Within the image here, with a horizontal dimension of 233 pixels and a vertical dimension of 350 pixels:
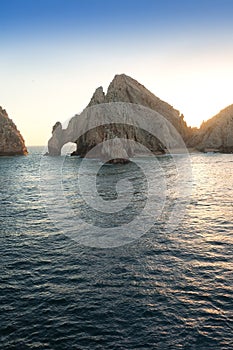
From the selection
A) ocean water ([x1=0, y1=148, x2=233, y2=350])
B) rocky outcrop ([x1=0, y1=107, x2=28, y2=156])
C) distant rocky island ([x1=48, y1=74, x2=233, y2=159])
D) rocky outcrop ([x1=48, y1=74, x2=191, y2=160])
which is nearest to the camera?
ocean water ([x1=0, y1=148, x2=233, y2=350])

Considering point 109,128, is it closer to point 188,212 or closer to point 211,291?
point 188,212

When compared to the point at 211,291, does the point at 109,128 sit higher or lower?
higher

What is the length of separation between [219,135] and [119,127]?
68242 millimetres

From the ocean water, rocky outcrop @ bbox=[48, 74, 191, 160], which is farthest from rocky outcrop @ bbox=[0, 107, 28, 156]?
the ocean water

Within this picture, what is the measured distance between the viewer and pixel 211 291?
1772 centimetres

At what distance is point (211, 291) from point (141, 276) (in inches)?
188

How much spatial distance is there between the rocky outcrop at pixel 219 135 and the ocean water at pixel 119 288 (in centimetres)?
14419

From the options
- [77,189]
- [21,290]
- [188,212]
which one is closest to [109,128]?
[77,189]

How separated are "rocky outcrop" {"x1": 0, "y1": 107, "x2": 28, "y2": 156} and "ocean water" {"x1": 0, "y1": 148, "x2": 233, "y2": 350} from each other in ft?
522

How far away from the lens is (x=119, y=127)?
139750 millimetres

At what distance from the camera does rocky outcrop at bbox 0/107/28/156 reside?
17875 centimetres

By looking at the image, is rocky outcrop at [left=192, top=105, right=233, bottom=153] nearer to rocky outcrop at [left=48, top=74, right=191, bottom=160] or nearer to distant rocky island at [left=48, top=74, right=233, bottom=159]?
distant rocky island at [left=48, top=74, right=233, bottom=159]

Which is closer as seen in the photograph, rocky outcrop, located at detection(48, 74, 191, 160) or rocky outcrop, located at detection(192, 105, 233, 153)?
rocky outcrop, located at detection(48, 74, 191, 160)

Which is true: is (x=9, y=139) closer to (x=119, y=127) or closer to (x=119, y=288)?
(x=119, y=127)
